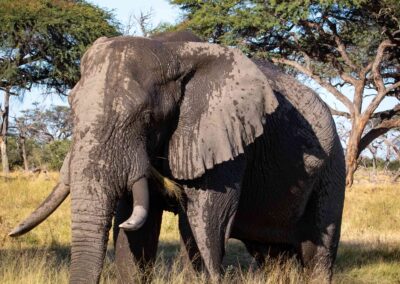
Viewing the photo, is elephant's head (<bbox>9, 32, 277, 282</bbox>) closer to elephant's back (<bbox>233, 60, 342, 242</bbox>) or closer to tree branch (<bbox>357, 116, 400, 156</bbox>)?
elephant's back (<bbox>233, 60, 342, 242</bbox>)

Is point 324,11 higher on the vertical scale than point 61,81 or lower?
higher

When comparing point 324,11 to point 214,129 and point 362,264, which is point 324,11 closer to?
point 362,264

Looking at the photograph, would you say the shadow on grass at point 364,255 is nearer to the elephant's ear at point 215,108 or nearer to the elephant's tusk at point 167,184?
the elephant's ear at point 215,108

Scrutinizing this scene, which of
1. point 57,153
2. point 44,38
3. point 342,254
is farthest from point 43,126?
point 342,254

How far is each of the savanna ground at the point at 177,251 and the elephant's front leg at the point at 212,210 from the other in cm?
20

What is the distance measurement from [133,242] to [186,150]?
34.4 inches

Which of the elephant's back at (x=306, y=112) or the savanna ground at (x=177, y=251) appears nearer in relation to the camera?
the savanna ground at (x=177, y=251)

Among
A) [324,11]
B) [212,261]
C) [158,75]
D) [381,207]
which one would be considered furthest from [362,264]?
[324,11]

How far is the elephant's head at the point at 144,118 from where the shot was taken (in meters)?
3.83

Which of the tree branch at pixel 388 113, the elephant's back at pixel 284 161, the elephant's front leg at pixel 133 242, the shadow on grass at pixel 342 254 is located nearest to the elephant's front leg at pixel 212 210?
the elephant's front leg at pixel 133 242

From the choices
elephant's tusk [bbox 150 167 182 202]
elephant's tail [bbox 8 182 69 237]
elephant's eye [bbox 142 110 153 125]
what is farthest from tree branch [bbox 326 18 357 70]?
elephant's tail [bbox 8 182 69 237]

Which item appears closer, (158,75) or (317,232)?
(158,75)

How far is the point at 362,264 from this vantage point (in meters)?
7.71

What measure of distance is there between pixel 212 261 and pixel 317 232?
74.7 inches
